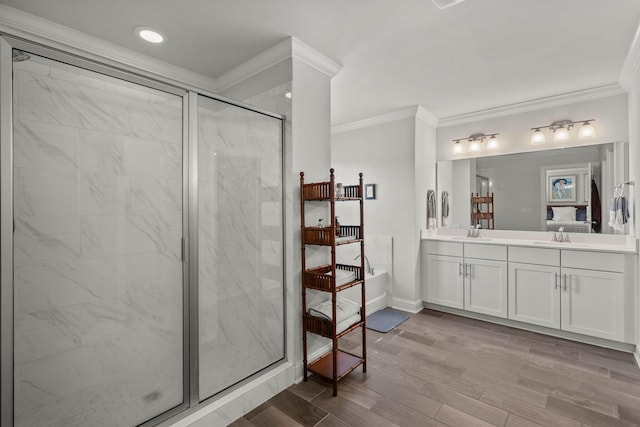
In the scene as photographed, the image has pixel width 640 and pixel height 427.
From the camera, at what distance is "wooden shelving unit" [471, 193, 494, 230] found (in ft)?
12.6

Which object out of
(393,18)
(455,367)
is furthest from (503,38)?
(455,367)

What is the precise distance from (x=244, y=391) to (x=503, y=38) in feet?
9.87

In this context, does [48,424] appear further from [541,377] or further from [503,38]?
[503,38]

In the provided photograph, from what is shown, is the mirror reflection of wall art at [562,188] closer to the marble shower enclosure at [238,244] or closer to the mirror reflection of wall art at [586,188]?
the mirror reflection of wall art at [586,188]

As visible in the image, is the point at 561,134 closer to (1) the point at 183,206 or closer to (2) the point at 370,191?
(2) the point at 370,191

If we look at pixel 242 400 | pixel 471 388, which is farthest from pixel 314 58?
pixel 471 388

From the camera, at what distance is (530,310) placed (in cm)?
A: 318

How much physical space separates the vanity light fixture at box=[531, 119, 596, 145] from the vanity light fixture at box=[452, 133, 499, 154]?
395mm

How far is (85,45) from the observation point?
7.19ft

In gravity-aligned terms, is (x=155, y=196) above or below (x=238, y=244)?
above

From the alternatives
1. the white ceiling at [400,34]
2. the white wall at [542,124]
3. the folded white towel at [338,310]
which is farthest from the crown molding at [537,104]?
the folded white towel at [338,310]

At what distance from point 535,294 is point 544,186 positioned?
123 centimetres

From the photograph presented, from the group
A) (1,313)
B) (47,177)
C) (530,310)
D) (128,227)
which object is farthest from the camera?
(530,310)

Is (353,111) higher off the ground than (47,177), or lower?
higher
